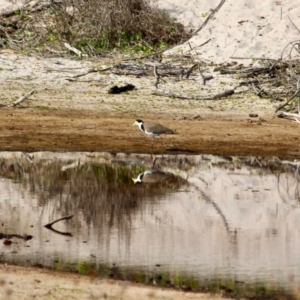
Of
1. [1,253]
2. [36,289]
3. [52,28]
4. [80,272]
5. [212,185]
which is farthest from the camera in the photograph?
[52,28]

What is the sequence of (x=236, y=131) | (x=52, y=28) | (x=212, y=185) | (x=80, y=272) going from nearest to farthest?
(x=80, y=272) < (x=212, y=185) < (x=236, y=131) < (x=52, y=28)

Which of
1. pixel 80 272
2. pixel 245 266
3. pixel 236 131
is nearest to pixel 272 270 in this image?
pixel 245 266

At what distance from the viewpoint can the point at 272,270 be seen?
890 centimetres

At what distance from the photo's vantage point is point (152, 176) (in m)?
13.1

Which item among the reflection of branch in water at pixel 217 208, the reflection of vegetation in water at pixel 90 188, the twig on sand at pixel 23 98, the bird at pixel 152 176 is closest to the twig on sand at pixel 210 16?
the twig on sand at pixel 23 98

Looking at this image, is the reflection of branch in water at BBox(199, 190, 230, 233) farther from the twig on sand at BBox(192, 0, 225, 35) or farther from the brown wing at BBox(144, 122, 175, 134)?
the twig on sand at BBox(192, 0, 225, 35)

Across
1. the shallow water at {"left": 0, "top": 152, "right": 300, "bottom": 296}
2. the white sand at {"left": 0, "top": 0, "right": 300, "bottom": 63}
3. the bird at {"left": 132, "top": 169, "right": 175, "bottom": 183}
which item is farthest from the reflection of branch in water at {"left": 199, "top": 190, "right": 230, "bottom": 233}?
the white sand at {"left": 0, "top": 0, "right": 300, "bottom": 63}

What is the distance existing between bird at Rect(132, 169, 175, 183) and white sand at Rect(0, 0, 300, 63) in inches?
254

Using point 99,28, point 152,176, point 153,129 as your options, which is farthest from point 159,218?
point 99,28

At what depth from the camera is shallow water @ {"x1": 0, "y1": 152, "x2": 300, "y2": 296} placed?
888 centimetres

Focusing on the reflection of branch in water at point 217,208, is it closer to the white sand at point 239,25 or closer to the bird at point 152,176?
the bird at point 152,176

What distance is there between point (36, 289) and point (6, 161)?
5.93 m

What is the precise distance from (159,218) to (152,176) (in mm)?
2232

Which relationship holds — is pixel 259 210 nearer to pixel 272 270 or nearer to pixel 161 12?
pixel 272 270
